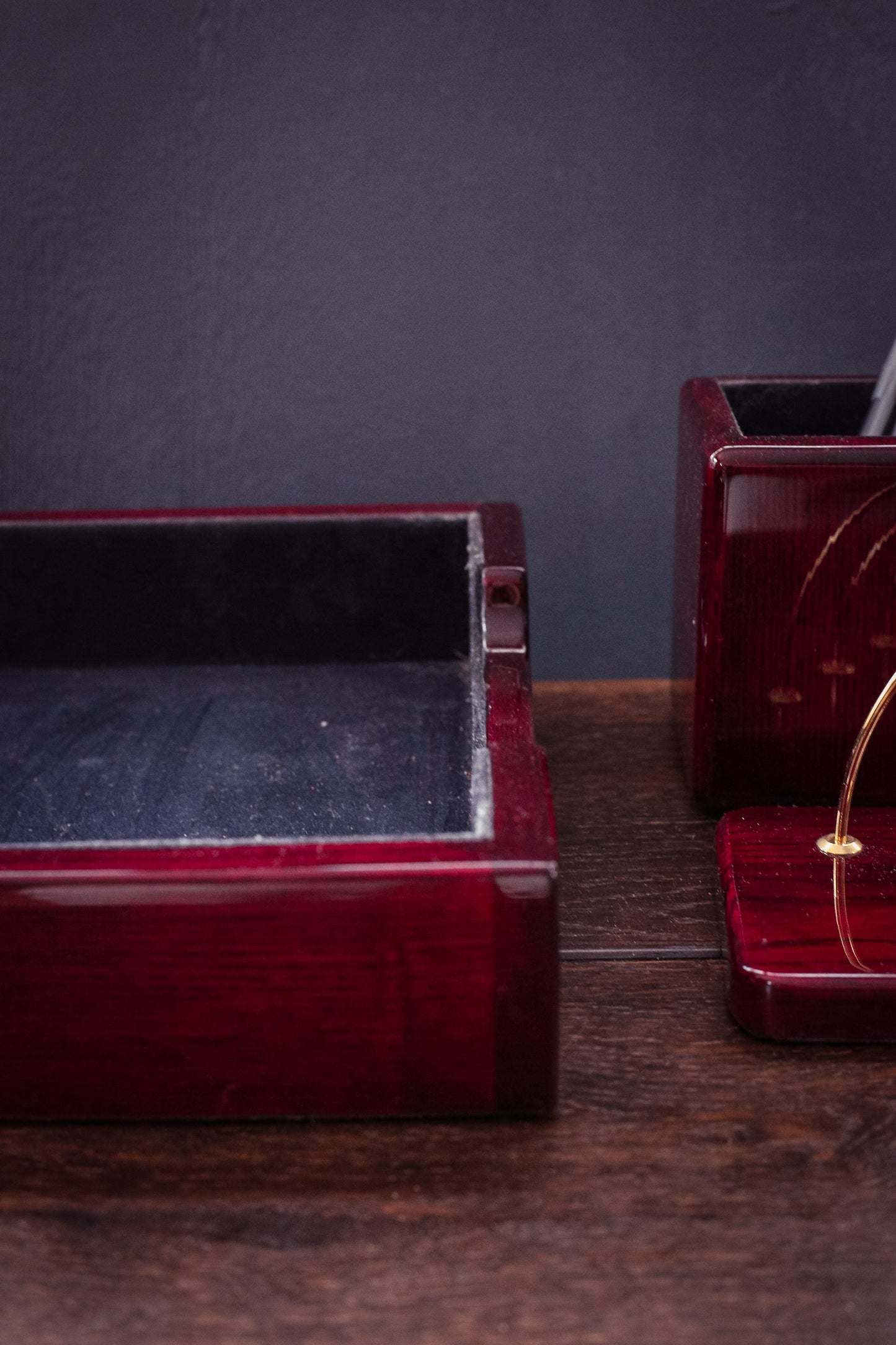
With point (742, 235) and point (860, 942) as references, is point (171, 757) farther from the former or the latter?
point (742, 235)

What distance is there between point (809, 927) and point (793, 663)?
0.61ft

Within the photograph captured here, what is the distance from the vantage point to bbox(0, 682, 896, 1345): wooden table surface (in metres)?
0.46

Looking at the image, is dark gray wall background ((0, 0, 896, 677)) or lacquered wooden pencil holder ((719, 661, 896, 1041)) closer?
lacquered wooden pencil holder ((719, 661, 896, 1041))

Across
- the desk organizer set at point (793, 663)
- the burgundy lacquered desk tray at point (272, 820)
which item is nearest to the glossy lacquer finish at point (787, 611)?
the desk organizer set at point (793, 663)

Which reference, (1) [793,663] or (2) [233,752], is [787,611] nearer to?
(1) [793,663]

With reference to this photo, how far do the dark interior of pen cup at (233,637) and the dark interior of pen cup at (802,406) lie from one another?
0.75 feet

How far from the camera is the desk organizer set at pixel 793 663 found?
697 millimetres

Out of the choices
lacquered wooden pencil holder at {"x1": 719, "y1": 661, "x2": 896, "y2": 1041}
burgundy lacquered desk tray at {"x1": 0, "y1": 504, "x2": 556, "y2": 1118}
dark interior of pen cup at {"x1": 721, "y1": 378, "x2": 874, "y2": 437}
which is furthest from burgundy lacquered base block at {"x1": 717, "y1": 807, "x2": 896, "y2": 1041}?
dark interior of pen cup at {"x1": 721, "y1": 378, "x2": 874, "y2": 437}

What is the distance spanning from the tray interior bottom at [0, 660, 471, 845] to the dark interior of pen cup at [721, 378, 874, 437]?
0.28 meters

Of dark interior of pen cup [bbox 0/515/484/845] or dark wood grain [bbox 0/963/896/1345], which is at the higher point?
dark interior of pen cup [bbox 0/515/484/845]

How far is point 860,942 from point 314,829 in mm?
295

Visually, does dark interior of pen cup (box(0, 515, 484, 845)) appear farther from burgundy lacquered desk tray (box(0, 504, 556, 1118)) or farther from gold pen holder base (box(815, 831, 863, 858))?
gold pen holder base (box(815, 831, 863, 858))

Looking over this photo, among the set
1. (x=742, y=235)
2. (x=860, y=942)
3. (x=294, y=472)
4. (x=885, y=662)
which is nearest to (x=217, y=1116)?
(x=860, y=942)

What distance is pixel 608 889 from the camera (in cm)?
73
